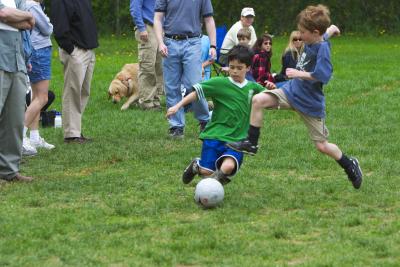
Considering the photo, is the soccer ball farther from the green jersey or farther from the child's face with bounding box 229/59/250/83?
the child's face with bounding box 229/59/250/83

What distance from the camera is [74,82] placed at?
36.1 feet

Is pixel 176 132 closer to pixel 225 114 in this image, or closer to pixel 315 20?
pixel 225 114

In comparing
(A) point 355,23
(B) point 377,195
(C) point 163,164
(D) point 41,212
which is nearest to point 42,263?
(D) point 41,212

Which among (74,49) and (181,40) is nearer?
(74,49)

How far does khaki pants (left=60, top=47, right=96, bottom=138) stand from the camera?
35.9 ft

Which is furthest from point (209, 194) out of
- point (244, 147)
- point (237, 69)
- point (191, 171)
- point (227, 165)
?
point (237, 69)

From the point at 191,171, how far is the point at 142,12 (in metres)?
6.10

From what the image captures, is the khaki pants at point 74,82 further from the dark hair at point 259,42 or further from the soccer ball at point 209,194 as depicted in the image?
the dark hair at point 259,42

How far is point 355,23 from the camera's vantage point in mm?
31031

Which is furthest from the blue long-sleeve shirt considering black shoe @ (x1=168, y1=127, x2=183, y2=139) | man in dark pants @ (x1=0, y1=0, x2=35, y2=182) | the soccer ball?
the soccer ball

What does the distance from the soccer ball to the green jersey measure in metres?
0.63

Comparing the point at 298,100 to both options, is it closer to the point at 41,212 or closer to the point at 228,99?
the point at 228,99

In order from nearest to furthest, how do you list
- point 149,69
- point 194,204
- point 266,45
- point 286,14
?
point 194,204
point 149,69
point 266,45
point 286,14

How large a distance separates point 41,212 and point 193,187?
1566 millimetres
